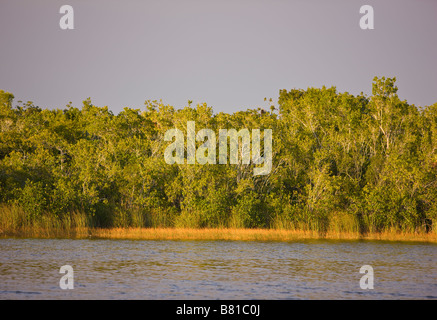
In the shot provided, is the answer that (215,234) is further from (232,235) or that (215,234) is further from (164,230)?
(164,230)

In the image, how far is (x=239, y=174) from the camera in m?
45.2

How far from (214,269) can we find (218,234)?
13.7 meters

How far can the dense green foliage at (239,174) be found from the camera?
1650 inches

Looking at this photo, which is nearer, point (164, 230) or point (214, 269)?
point (214, 269)

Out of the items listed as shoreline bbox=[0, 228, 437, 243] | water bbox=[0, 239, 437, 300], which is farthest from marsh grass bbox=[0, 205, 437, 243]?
water bbox=[0, 239, 437, 300]

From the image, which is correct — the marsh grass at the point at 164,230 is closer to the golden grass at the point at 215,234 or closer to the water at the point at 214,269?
the golden grass at the point at 215,234

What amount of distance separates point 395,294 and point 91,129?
33218mm

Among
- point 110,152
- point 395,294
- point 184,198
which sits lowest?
point 395,294

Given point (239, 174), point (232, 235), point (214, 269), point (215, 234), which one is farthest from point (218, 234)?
point (214, 269)

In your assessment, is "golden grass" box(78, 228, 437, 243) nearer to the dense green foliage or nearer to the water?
the dense green foliage

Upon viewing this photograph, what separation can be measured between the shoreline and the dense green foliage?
42.7 inches

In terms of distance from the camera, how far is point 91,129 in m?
48.5
